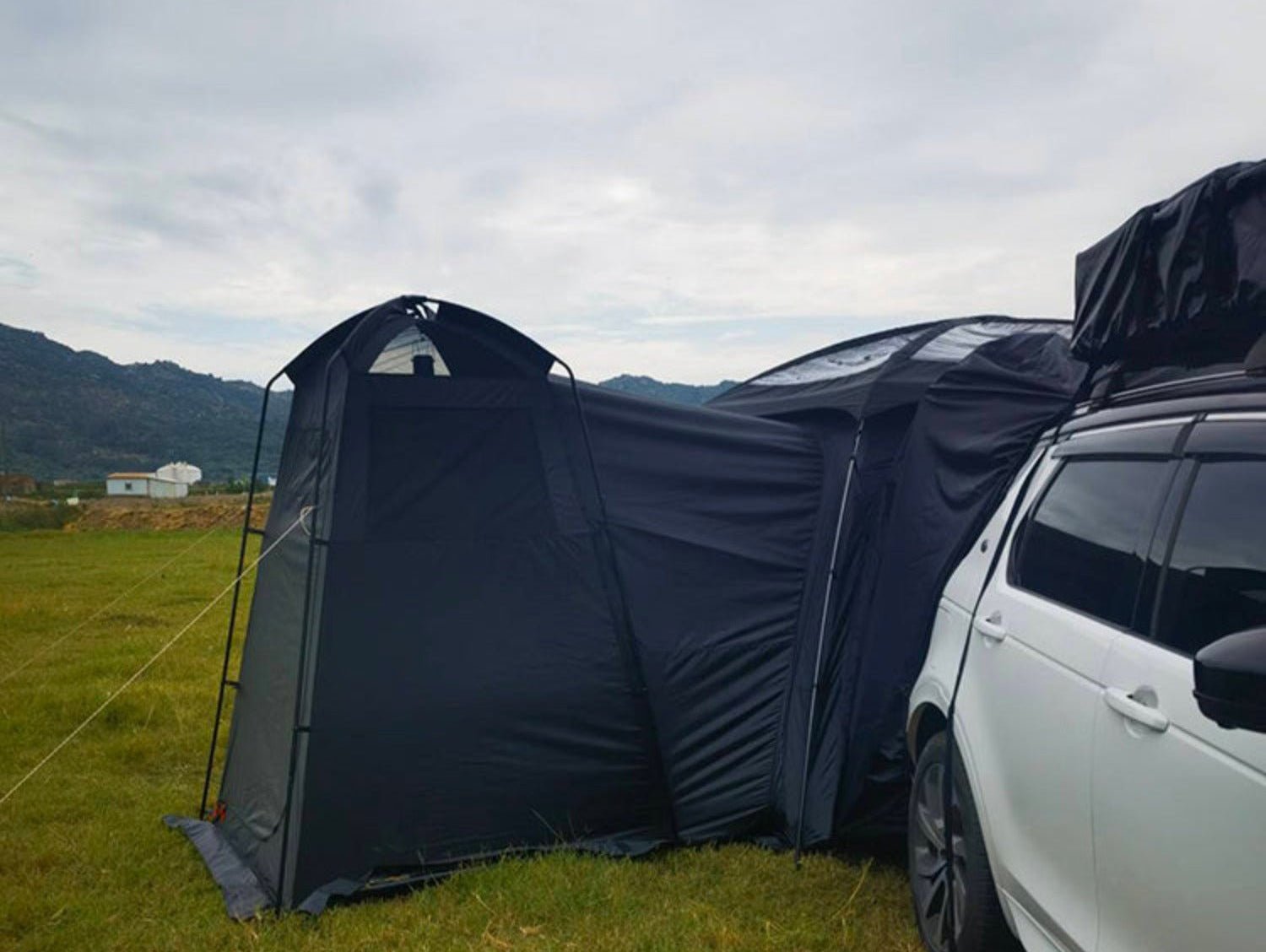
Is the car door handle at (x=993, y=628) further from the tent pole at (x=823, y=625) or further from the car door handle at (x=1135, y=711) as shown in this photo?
the tent pole at (x=823, y=625)

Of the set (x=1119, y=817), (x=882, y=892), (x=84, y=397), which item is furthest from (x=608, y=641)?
(x=84, y=397)

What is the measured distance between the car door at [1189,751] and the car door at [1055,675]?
0.11 m

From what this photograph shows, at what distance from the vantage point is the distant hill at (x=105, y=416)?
2972 inches

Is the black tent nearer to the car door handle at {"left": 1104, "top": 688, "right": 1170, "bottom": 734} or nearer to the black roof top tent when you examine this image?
the black roof top tent

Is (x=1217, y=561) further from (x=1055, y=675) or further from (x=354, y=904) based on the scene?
(x=354, y=904)

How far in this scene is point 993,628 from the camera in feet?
11.3

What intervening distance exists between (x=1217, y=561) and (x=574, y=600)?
118 inches

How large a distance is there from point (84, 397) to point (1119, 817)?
9784 centimetres

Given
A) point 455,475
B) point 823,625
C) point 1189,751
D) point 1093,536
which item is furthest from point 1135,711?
point 455,475

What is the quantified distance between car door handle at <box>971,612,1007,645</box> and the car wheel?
0.43m

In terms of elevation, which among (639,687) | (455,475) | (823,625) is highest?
(455,475)

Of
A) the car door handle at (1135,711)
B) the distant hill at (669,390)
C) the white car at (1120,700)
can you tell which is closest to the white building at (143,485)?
the distant hill at (669,390)

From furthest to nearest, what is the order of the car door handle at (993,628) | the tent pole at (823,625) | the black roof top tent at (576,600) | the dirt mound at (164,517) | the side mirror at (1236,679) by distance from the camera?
1. the dirt mound at (164,517)
2. the tent pole at (823,625)
3. the black roof top tent at (576,600)
4. the car door handle at (993,628)
5. the side mirror at (1236,679)

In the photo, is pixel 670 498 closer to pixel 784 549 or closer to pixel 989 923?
pixel 784 549
